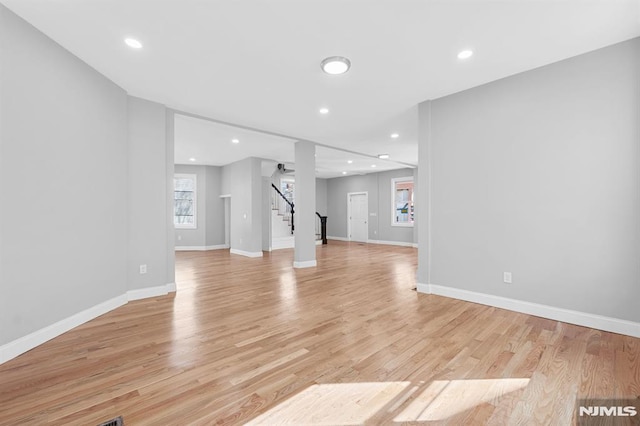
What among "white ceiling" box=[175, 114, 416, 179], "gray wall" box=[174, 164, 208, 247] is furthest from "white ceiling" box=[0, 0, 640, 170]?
"gray wall" box=[174, 164, 208, 247]

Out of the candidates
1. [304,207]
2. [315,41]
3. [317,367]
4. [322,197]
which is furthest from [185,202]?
[317,367]

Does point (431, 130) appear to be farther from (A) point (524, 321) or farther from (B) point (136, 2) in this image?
(B) point (136, 2)

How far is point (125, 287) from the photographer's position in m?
3.78

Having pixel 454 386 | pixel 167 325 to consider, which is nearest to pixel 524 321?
pixel 454 386

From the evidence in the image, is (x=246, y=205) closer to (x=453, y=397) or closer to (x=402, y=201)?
(x=402, y=201)

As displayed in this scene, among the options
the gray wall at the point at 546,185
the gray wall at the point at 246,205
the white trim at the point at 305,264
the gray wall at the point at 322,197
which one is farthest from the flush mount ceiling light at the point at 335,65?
the gray wall at the point at 322,197

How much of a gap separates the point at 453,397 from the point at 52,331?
347 cm

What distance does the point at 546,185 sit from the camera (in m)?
3.14

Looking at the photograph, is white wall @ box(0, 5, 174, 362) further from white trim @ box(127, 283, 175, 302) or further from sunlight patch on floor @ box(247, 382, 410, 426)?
sunlight patch on floor @ box(247, 382, 410, 426)

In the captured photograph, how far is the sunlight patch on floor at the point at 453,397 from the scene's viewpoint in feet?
5.40

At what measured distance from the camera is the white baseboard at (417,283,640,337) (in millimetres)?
2700

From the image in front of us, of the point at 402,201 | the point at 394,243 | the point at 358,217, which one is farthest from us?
the point at 358,217

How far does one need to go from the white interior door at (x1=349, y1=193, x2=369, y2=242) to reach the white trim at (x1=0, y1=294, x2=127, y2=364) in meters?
9.18

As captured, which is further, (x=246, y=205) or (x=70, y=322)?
(x=246, y=205)
